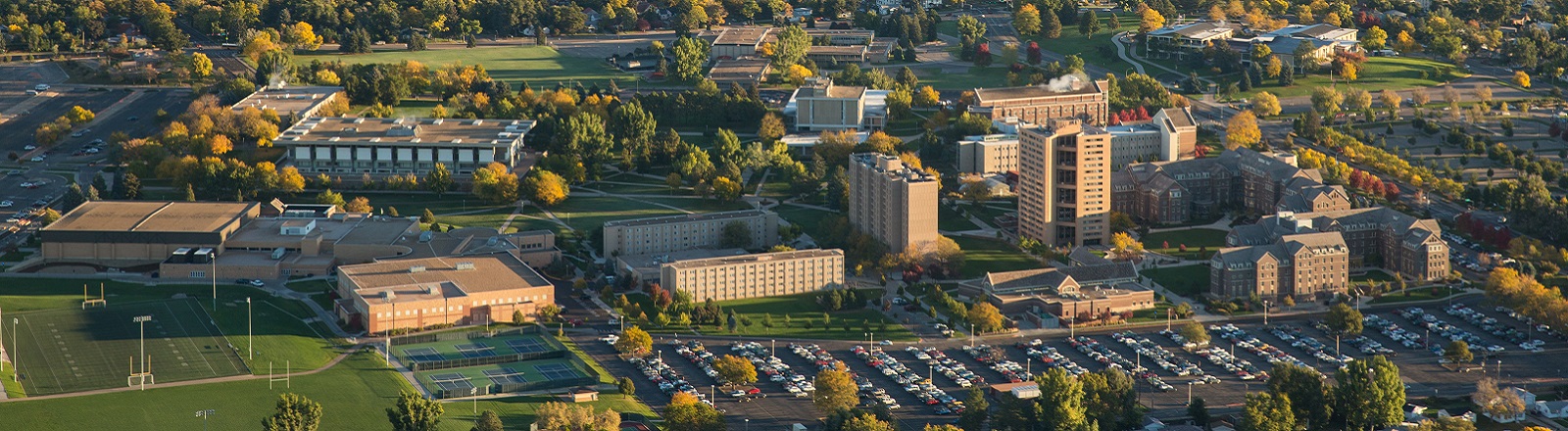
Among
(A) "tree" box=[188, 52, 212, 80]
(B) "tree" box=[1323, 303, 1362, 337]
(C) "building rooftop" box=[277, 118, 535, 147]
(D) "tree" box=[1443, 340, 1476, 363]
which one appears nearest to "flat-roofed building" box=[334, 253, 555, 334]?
(C) "building rooftop" box=[277, 118, 535, 147]

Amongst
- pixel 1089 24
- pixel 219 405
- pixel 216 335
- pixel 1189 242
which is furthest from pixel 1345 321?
pixel 1089 24

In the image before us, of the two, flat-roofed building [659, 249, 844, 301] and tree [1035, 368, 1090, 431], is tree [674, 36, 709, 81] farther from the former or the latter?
tree [1035, 368, 1090, 431]

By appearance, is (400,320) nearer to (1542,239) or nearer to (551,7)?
(1542,239)

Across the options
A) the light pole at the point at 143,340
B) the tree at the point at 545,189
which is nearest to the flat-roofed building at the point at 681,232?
the tree at the point at 545,189

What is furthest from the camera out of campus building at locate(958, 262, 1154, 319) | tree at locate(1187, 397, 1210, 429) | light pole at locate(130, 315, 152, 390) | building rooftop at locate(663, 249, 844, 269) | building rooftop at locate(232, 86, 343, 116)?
building rooftop at locate(232, 86, 343, 116)

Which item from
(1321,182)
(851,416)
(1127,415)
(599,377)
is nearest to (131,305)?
(599,377)

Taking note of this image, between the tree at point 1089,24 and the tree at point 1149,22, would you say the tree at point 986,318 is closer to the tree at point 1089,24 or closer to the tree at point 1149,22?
the tree at point 1149,22

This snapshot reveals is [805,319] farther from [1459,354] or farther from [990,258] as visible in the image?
[1459,354]
